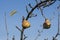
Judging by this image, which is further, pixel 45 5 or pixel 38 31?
pixel 38 31

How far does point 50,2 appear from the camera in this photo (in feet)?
5.02

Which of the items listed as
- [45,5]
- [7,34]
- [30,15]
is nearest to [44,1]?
[45,5]

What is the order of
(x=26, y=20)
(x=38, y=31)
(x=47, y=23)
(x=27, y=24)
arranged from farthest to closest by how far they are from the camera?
(x=38, y=31)
(x=47, y=23)
(x=27, y=24)
(x=26, y=20)

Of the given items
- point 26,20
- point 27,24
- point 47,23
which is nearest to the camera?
point 26,20

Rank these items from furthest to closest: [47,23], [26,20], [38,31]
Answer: [38,31]
[47,23]
[26,20]

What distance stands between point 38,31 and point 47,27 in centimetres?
73

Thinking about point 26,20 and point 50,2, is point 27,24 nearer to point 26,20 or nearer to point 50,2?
point 26,20

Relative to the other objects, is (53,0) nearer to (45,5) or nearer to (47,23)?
(45,5)

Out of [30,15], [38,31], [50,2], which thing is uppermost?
[50,2]

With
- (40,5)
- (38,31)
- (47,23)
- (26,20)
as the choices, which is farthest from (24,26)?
(38,31)

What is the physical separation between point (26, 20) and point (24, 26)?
0.06 m

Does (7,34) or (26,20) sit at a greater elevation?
(26,20)

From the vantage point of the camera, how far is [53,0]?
1.51 metres

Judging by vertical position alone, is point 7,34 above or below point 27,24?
below
